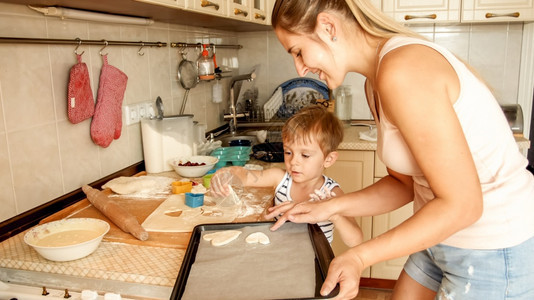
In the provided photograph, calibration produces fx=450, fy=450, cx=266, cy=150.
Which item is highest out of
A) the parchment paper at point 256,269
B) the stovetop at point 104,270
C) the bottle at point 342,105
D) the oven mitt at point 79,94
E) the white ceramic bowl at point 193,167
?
the oven mitt at point 79,94

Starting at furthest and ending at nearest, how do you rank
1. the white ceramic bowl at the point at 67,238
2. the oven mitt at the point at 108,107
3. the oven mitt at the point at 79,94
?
the oven mitt at the point at 108,107, the oven mitt at the point at 79,94, the white ceramic bowl at the point at 67,238

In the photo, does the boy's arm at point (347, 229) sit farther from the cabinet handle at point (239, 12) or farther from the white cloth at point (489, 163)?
the cabinet handle at point (239, 12)

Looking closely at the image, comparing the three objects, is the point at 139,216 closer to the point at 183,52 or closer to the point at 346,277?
the point at 346,277

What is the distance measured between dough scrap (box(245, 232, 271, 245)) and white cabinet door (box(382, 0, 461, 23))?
1.79 meters

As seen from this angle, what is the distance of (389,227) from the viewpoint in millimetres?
2377

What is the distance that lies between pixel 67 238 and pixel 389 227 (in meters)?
1.73

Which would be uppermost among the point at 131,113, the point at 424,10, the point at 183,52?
the point at 424,10

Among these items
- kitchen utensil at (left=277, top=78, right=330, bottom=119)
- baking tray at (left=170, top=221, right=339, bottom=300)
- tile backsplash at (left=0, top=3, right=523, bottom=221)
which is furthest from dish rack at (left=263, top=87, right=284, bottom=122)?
baking tray at (left=170, top=221, right=339, bottom=300)

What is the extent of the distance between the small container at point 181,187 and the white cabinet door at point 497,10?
172cm

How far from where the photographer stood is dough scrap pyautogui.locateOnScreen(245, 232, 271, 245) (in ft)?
3.32

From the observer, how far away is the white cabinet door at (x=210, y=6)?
1445 mm

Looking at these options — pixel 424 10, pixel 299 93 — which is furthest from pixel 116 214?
pixel 424 10

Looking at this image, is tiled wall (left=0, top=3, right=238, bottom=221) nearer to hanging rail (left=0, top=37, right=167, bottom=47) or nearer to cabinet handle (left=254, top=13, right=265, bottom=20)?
hanging rail (left=0, top=37, right=167, bottom=47)

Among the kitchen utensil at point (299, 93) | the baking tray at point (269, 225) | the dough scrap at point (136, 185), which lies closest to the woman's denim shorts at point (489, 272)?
the baking tray at point (269, 225)
